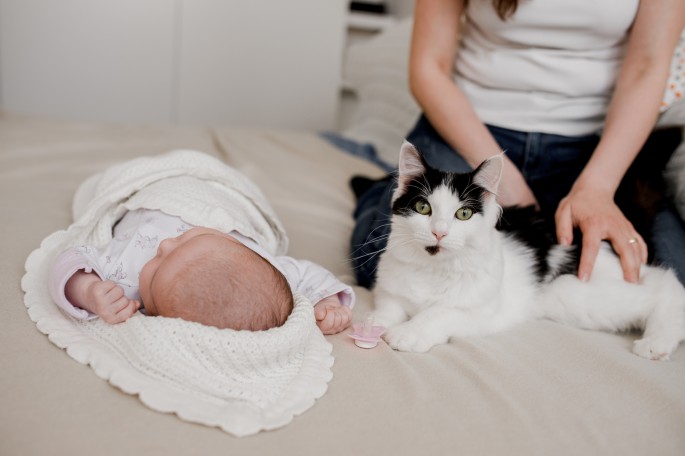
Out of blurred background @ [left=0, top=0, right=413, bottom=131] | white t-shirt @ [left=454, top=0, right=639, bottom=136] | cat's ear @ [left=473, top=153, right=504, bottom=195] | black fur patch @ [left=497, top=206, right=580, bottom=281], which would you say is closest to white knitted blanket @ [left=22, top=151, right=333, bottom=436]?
cat's ear @ [left=473, top=153, right=504, bottom=195]

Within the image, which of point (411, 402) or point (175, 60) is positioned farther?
point (175, 60)

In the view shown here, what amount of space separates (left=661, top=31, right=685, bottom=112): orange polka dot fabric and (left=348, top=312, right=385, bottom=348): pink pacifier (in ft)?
3.26

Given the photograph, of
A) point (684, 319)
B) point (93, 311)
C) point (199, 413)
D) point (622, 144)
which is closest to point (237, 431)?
point (199, 413)

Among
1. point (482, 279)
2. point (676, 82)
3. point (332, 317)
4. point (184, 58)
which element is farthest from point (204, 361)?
point (184, 58)

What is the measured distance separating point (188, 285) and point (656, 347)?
31.7 inches

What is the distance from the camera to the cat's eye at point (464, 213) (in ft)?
3.40

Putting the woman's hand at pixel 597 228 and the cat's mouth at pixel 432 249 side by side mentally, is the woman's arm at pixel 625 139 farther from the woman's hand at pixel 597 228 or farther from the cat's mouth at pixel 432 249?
the cat's mouth at pixel 432 249

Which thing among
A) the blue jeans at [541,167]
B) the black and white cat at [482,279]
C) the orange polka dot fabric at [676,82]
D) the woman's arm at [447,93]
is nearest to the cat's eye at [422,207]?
the black and white cat at [482,279]

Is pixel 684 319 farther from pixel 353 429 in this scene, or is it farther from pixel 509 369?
pixel 353 429

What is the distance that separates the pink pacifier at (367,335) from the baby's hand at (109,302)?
372 millimetres

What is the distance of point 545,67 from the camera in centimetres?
149

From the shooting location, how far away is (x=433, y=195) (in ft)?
3.43

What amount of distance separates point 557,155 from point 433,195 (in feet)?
2.02

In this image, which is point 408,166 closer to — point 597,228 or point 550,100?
point 597,228
